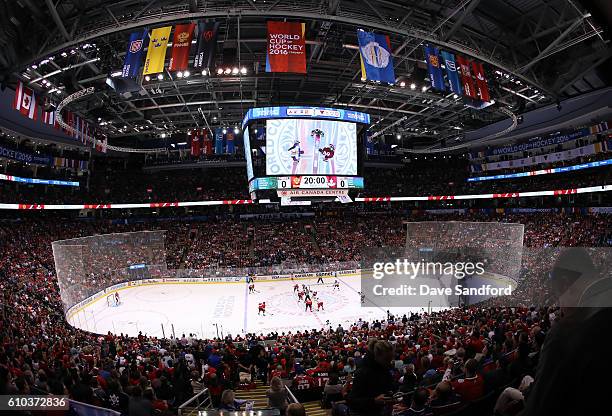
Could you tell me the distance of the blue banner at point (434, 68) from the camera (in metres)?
16.5

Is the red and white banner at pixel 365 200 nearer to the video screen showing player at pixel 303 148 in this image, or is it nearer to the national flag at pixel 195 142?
the national flag at pixel 195 142

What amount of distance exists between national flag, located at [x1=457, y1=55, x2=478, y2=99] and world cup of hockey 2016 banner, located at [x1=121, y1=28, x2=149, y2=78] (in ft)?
45.9

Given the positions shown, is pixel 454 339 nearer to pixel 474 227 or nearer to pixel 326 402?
pixel 326 402

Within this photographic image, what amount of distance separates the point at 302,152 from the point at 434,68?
24.0 ft

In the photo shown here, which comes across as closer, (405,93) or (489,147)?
(405,93)


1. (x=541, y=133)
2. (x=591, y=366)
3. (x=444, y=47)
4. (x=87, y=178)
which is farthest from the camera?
(x=87, y=178)

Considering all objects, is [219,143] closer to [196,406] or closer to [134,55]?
[134,55]

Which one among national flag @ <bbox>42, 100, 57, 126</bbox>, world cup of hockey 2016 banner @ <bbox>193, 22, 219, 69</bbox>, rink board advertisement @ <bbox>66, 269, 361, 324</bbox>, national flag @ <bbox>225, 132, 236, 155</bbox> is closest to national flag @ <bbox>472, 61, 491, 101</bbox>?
world cup of hockey 2016 banner @ <bbox>193, 22, 219, 69</bbox>

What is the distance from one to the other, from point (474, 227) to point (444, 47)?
1570 centimetres

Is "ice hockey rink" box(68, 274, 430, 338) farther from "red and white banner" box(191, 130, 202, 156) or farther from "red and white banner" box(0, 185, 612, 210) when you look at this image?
"red and white banner" box(191, 130, 202, 156)

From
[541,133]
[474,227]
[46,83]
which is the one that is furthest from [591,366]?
[541,133]

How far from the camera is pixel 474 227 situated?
28.5 metres

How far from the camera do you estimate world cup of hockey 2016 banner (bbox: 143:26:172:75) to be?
46.0ft

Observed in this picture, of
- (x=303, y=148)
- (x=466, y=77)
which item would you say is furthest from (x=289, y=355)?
(x=466, y=77)
